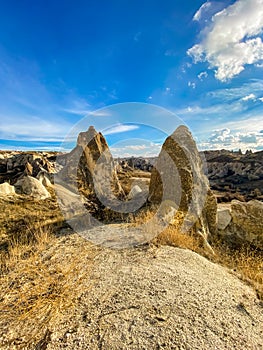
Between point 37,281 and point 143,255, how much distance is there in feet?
6.44

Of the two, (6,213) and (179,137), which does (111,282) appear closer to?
(6,213)

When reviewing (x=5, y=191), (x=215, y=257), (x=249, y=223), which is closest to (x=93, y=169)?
(x=5, y=191)

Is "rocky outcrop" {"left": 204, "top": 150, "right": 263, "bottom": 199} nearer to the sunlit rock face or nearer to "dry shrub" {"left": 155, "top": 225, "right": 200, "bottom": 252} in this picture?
the sunlit rock face

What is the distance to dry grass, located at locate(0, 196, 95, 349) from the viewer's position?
246 centimetres

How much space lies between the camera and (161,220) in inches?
239

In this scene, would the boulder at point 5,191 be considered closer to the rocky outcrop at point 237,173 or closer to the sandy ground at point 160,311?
the sandy ground at point 160,311

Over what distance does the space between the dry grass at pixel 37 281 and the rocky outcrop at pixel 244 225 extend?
5676mm

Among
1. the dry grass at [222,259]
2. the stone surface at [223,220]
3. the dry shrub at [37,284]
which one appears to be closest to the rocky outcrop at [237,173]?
the stone surface at [223,220]

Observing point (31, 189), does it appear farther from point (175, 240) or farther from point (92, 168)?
point (175, 240)

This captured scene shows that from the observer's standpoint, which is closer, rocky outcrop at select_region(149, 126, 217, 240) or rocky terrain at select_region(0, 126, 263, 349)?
rocky terrain at select_region(0, 126, 263, 349)

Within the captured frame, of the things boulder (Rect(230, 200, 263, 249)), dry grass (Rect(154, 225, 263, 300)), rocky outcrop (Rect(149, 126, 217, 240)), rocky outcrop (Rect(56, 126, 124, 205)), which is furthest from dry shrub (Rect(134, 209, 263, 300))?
rocky outcrop (Rect(56, 126, 124, 205))

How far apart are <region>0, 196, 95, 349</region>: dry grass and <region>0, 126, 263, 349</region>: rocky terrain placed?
0.10 ft

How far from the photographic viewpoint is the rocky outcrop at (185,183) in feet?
22.8

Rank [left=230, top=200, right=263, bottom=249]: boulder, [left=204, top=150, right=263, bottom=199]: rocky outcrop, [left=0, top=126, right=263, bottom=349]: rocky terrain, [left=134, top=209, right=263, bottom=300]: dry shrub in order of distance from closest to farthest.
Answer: [left=0, top=126, right=263, bottom=349]: rocky terrain
[left=134, top=209, right=263, bottom=300]: dry shrub
[left=230, top=200, right=263, bottom=249]: boulder
[left=204, top=150, right=263, bottom=199]: rocky outcrop
